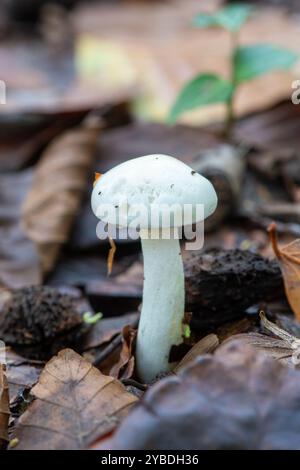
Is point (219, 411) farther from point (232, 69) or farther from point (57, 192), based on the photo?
point (232, 69)

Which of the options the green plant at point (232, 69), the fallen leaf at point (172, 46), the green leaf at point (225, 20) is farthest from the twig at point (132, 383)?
the fallen leaf at point (172, 46)

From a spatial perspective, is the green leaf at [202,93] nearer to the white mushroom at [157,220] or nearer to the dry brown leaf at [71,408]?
the white mushroom at [157,220]

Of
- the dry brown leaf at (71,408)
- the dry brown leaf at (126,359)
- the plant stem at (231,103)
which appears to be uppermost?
the plant stem at (231,103)

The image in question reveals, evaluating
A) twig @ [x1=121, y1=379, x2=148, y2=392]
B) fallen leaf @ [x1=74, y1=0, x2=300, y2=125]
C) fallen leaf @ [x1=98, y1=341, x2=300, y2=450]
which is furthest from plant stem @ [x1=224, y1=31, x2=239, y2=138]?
fallen leaf @ [x1=98, y1=341, x2=300, y2=450]

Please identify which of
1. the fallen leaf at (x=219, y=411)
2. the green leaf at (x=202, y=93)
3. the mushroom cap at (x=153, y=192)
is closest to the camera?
the fallen leaf at (x=219, y=411)
